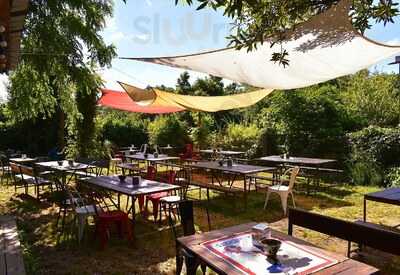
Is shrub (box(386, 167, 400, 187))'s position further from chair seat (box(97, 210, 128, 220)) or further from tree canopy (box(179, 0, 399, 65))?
chair seat (box(97, 210, 128, 220))

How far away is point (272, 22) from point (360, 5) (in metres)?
0.73

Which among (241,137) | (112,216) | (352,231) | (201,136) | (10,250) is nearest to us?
(352,231)

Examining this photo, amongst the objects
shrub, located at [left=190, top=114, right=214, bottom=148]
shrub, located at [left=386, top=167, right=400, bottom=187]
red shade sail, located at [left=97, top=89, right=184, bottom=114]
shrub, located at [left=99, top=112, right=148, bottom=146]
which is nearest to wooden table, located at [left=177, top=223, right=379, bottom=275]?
shrub, located at [left=386, top=167, right=400, bottom=187]

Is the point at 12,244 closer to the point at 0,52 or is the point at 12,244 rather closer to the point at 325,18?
the point at 0,52

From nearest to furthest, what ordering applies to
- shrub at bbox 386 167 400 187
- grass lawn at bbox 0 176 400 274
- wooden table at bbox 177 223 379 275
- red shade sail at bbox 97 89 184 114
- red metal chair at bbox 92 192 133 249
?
wooden table at bbox 177 223 379 275 → grass lawn at bbox 0 176 400 274 → red metal chair at bbox 92 192 133 249 → shrub at bbox 386 167 400 187 → red shade sail at bbox 97 89 184 114

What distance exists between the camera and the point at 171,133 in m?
13.2

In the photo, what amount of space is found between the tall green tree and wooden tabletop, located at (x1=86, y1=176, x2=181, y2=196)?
2399 mm

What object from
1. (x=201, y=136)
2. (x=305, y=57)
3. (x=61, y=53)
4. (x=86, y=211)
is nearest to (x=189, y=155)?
(x=201, y=136)

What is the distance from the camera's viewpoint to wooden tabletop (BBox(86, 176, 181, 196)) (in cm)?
442

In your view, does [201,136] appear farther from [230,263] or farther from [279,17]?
[230,263]

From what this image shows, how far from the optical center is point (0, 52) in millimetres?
3223

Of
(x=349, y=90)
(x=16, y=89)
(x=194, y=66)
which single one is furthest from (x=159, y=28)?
(x=349, y=90)

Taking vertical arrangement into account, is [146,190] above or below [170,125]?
below

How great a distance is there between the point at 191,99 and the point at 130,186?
3761mm
